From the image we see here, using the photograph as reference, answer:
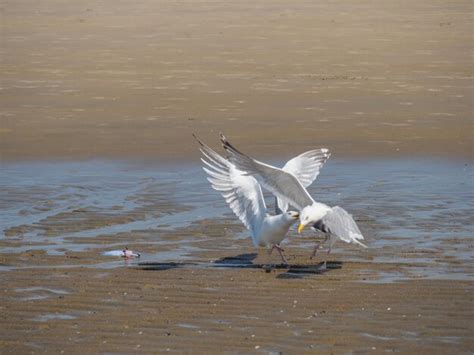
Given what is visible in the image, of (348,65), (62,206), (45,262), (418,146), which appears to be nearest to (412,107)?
(418,146)

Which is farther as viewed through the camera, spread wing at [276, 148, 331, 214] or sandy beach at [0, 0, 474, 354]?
spread wing at [276, 148, 331, 214]

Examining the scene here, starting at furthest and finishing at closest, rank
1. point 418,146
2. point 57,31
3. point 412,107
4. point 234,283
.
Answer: point 57,31 < point 412,107 < point 418,146 < point 234,283

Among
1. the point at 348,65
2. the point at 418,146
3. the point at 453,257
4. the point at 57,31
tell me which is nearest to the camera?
the point at 453,257

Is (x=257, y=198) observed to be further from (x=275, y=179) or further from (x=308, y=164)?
(x=308, y=164)

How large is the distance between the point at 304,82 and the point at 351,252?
891 centimetres

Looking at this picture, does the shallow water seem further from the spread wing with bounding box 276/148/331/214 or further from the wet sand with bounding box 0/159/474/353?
the spread wing with bounding box 276/148/331/214

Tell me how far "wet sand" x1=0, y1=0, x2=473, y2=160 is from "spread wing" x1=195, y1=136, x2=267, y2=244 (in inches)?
150

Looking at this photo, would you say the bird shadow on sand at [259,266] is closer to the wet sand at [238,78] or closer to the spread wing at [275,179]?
the spread wing at [275,179]

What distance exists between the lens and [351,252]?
9.47 metres

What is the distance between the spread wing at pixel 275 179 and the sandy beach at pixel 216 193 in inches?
18.4

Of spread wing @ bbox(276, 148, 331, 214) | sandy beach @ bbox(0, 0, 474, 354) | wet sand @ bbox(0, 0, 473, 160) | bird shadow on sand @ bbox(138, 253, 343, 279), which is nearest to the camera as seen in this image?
sandy beach @ bbox(0, 0, 474, 354)

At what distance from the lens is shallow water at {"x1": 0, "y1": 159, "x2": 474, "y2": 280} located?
9.55 metres

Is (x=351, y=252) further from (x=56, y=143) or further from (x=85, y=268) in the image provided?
(x=56, y=143)

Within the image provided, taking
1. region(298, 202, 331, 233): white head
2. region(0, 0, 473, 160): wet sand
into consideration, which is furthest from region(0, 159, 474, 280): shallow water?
region(0, 0, 473, 160): wet sand
